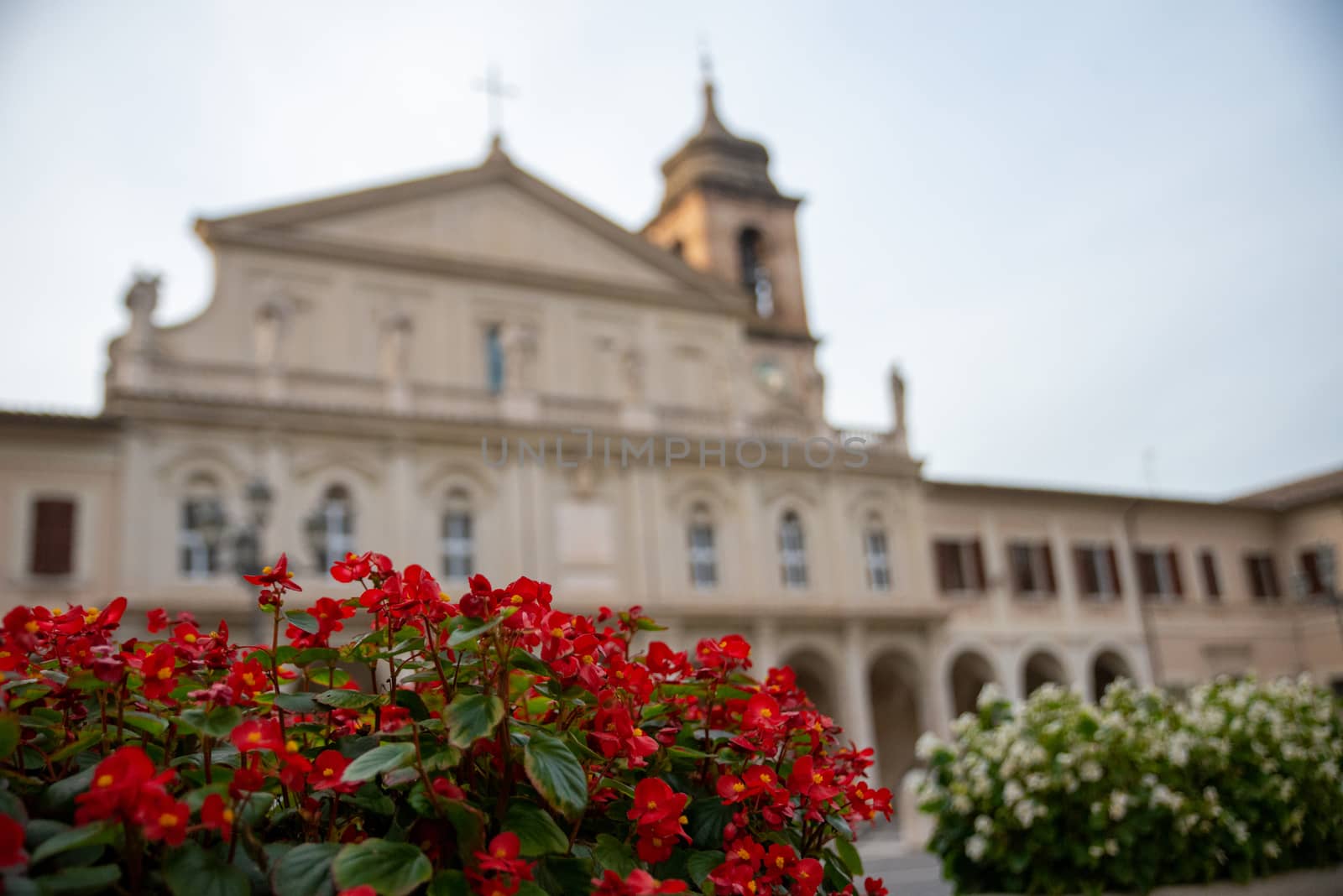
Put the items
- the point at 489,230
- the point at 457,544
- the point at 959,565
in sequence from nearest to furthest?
the point at 457,544
the point at 489,230
the point at 959,565

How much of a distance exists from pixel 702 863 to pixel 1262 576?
1445 inches

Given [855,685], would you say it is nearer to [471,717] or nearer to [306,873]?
[471,717]

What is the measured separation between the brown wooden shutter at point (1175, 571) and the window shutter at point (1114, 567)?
2.26 m

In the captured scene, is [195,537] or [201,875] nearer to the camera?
[201,875]

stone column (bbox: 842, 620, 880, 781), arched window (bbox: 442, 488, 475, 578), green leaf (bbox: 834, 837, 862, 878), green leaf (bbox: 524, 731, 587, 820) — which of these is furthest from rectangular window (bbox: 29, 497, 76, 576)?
green leaf (bbox: 524, 731, 587, 820)

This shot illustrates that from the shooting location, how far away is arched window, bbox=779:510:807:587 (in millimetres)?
26141

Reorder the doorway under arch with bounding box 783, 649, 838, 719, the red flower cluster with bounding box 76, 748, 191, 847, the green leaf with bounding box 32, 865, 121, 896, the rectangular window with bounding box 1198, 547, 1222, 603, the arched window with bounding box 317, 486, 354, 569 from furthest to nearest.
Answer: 1. the rectangular window with bounding box 1198, 547, 1222, 603
2. the doorway under arch with bounding box 783, 649, 838, 719
3. the arched window with bounding box 317, 486, 354, 569
4. the red flower cluster with bounding box 76, 748, 191, 847
5. the green leaf with bounding box 32, 865, 121, 896

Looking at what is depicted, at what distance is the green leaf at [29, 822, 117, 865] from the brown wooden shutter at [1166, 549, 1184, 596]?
1353 inches

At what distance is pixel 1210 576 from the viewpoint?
1307 inches

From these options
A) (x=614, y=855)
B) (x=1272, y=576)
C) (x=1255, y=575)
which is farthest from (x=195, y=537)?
(x=1272, y=576)

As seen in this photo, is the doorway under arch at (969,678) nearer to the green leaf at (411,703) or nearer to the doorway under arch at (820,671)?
the doorway under arch at (820,671)

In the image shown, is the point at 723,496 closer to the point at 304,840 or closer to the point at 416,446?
the point at 416,446

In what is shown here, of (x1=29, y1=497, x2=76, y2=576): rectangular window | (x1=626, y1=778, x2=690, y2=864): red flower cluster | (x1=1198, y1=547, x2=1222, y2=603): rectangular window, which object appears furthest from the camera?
(x1=1198, y1=547, x2=1222, y2=603): rectangular window

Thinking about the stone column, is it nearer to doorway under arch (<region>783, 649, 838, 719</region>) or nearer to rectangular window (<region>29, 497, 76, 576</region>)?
doorway under arch (<region>783, 649, 838, 719</region>)
